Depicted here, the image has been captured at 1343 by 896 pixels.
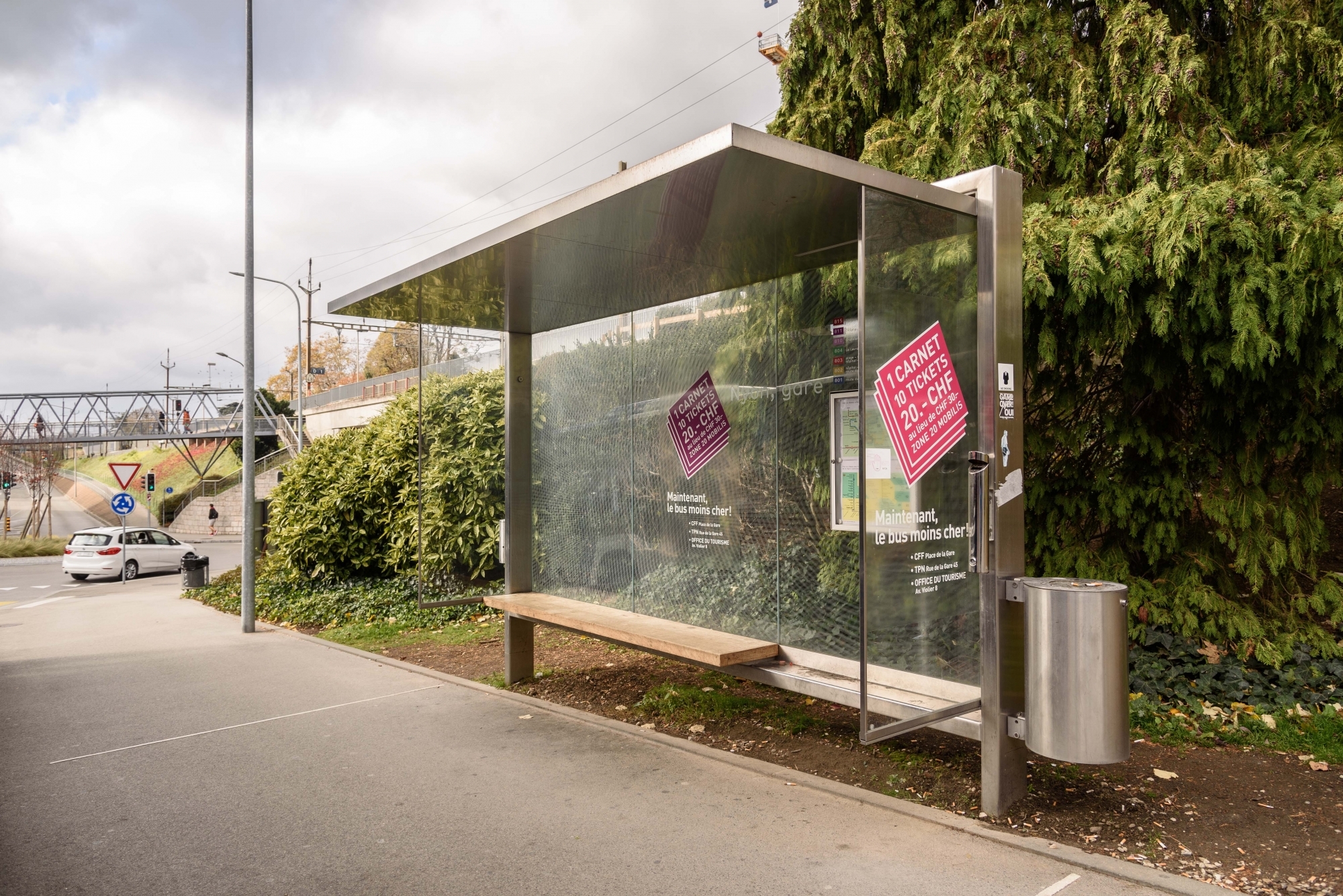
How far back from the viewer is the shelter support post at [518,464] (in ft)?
25.5

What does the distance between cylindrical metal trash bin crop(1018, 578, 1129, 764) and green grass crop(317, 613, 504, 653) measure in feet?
22.8

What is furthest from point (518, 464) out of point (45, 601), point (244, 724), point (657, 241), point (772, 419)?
point (45, 601)

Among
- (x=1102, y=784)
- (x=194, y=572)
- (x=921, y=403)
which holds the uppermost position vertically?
(x=921, y=403)

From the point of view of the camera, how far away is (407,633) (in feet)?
34.8

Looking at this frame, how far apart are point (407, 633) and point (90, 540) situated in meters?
16.4

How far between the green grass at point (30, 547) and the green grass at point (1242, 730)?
38387mm

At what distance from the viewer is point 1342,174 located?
548 centimetres

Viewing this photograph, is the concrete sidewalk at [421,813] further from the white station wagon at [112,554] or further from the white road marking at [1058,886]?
the white station wagon at [112,554]

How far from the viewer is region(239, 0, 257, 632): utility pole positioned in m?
11.5

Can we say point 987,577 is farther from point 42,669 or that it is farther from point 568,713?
point 42,669

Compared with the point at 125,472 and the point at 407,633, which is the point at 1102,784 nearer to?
the point at 407,633

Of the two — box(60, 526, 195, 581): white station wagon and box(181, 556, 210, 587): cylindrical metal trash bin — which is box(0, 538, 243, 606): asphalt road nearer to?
box(60, 526, 195, 581): white station wagon

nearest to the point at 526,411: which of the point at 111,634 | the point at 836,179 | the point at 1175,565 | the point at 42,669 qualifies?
the point at 836,179

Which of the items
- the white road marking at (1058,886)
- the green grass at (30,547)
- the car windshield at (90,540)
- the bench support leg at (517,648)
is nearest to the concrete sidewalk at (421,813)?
the white road marking at (1058,886)
